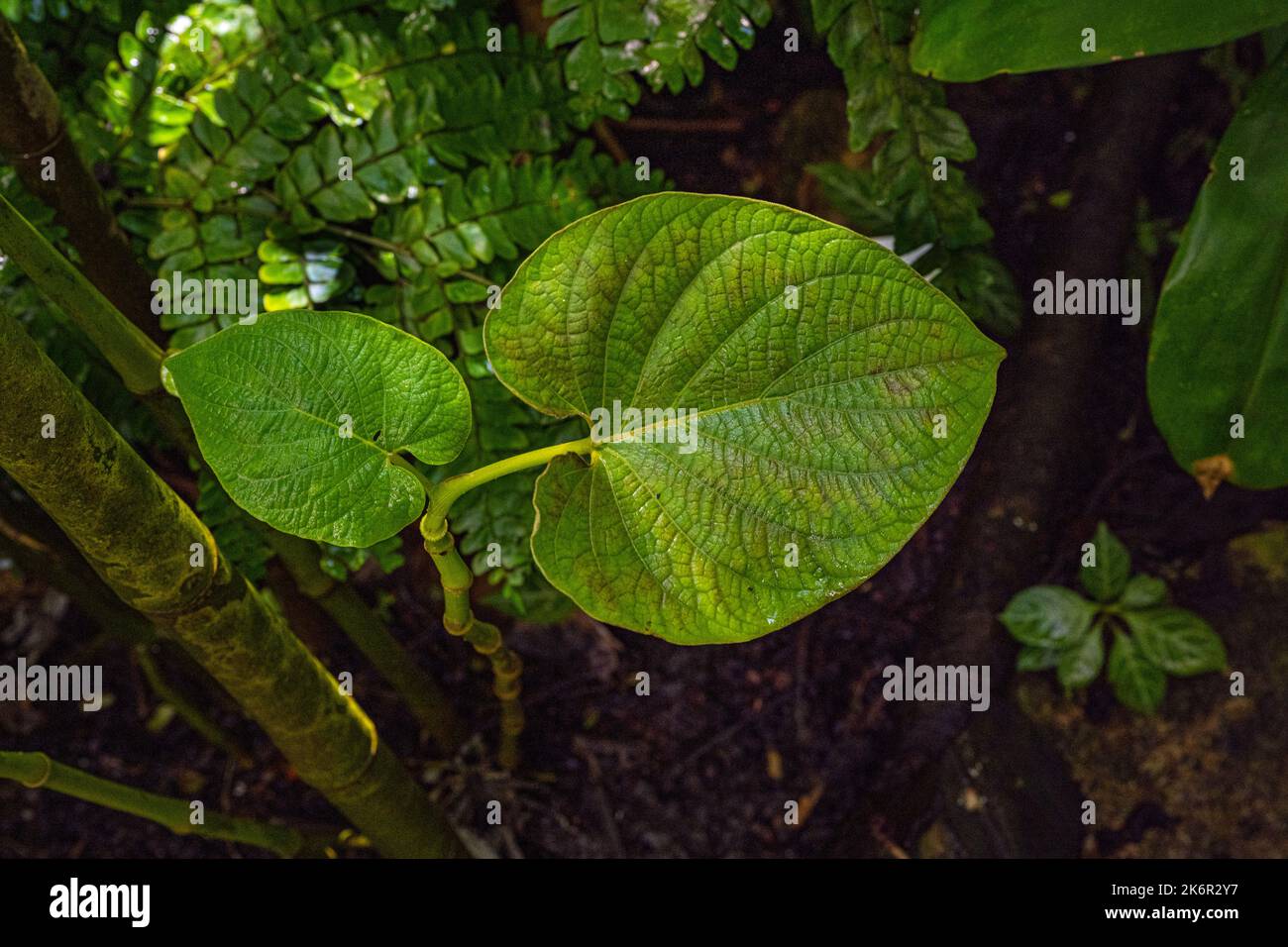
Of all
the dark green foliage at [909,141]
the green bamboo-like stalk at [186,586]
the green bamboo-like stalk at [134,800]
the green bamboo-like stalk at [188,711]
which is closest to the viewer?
the green bamboo-like stalk at [186,586]

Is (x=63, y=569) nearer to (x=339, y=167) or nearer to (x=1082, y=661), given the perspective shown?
(x=339, y=167)

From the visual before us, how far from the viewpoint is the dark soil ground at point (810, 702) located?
1557mm

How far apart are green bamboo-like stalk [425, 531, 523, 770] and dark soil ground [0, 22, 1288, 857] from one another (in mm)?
184

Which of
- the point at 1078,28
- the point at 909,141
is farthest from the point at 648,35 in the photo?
the point at 1078,28

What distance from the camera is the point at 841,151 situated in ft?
5.28

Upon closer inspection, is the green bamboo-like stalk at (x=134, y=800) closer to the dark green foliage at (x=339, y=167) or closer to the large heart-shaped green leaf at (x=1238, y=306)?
the dark green foliage at (x=339, y=167)

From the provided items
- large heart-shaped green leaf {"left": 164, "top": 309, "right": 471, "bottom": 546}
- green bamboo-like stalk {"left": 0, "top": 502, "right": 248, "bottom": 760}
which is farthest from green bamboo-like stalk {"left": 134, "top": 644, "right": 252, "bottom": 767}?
large heart-shaped green leaf {"left": 164, "top": 309, "right": 471, "bottom": 546}

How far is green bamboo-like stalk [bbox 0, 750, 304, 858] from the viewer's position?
948 mm

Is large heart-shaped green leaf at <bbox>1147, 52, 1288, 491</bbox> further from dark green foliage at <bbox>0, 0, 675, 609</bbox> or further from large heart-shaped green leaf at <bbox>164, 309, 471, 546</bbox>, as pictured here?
large heart-shaped green leaf at <bbox>164, 309, 471, 546</bbox>

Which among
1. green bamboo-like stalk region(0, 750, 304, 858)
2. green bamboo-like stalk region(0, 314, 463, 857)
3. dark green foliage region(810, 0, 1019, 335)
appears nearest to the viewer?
green bamboo-like stalk region(0, 314, 463, 857)

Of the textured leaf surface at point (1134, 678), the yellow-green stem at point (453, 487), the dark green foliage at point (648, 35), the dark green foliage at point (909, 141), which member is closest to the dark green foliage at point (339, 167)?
the dark green foliage at point (648, 35)

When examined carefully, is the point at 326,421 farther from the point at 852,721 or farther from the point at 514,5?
the point at 852,721

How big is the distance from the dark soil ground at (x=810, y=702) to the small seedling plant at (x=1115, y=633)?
0.08 metres
